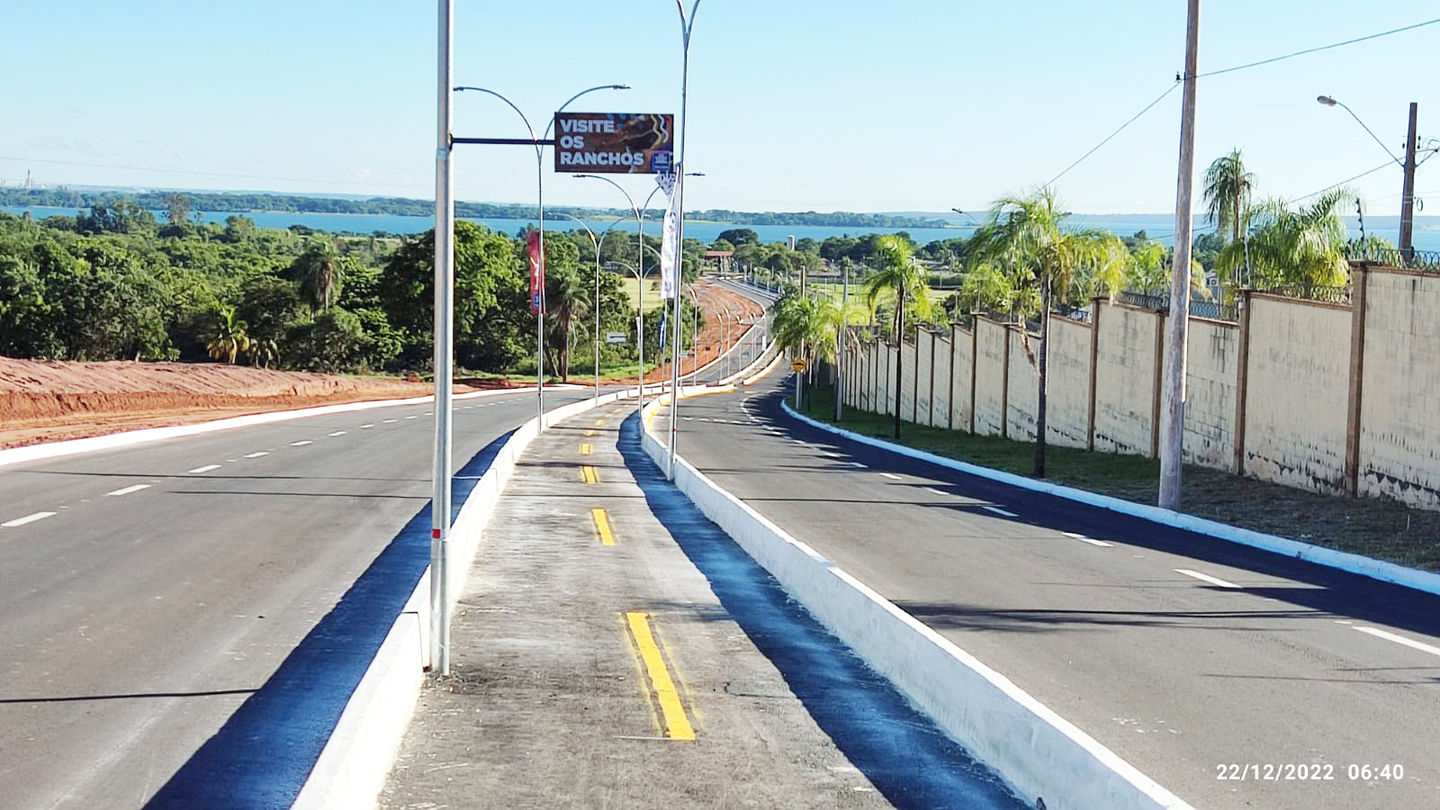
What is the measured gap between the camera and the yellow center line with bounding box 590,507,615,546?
20.8 m

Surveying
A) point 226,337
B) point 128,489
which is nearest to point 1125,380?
point 128,489

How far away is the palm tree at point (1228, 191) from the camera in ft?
136

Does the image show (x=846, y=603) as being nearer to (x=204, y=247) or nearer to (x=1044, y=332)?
(x=1044, y=332)

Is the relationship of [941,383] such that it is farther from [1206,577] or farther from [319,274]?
[319,274]

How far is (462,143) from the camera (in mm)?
10883

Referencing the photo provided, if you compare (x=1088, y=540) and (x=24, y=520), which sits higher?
(x=24, y=520)

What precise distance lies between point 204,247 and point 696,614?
14397 cm

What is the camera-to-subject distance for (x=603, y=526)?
22.7 m

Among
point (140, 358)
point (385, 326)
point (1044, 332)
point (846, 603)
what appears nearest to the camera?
point (846, 603)

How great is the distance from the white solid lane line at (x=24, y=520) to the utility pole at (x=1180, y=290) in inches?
711

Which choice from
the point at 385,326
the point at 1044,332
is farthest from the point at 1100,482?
the point at 385,326

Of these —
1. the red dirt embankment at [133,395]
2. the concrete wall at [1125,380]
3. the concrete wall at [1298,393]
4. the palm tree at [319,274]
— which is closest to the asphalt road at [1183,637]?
the concrete wall at [1298,393]

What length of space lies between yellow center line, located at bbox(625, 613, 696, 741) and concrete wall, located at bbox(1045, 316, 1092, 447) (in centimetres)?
2669

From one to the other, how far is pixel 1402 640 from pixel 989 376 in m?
38.0
